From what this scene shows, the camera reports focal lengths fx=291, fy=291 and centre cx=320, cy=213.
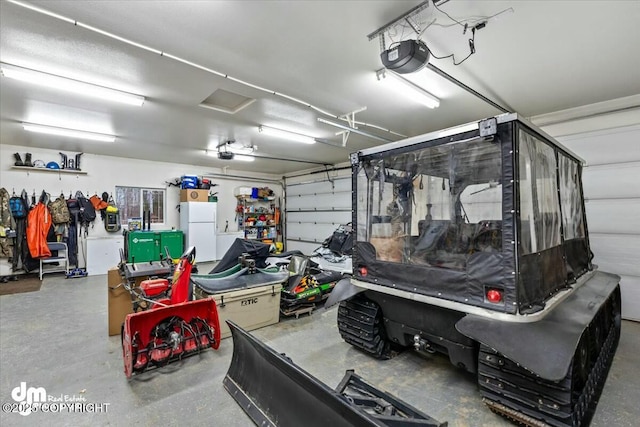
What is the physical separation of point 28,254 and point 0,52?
5.79 metres

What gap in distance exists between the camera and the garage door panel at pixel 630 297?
4008 mm

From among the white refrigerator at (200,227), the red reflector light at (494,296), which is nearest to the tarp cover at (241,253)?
the red reflector light at (494,296)

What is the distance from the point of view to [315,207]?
31.8 ft

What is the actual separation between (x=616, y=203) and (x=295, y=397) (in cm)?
520

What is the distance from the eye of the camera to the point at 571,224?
110 inches

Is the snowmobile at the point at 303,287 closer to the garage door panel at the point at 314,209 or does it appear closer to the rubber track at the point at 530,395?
the rubber track at the point at 530,395

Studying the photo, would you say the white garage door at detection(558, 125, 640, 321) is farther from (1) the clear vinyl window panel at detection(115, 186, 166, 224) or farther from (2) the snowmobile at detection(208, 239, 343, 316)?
(1) the clear vinyl window panel at detection(115, 186, 166, 224)

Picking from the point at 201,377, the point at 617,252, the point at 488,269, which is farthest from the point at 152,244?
the point at 617,252

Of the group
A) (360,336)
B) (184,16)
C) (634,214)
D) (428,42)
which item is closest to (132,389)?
(360,336)

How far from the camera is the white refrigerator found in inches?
331

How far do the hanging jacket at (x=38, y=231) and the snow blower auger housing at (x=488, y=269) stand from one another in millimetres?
7295

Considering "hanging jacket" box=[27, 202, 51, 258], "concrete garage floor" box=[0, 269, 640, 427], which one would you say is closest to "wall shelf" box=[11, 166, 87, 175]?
"hanging jacket" box=[27, 202, 51, 258]

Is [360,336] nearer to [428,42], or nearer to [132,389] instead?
[132,389]

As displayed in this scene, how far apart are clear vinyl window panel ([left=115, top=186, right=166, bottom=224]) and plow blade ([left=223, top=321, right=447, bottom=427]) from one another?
290 inches
